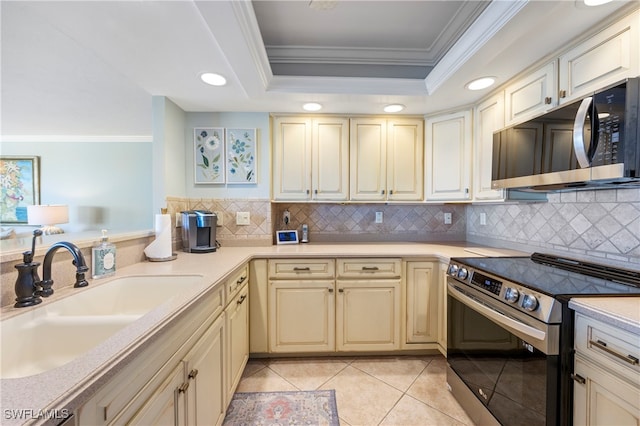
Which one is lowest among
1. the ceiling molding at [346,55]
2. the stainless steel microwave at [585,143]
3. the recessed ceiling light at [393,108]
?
the stainless steel microwave at [585,143]

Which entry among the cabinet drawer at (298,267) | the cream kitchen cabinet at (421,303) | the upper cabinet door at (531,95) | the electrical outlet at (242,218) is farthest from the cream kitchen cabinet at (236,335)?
the upper cabinet door at (531,95)

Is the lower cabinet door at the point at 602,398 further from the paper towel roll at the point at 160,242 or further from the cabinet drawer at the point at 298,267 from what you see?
the paper towel roll at the point at 160,242

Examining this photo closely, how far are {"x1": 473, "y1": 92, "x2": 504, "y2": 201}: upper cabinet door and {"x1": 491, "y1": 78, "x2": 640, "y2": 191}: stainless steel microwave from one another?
1.46 ft

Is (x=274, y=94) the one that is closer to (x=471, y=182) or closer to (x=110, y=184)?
(x=471, y=182)

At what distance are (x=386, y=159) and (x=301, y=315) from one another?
5.15 ft

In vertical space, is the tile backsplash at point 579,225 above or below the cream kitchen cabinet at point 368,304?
above

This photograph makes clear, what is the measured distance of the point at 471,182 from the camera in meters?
2.18

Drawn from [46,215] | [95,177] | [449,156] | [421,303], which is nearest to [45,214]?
[46,215]

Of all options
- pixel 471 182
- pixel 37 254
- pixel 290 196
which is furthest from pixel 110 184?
pixel 471 182

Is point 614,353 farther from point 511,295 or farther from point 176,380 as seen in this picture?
point 176,380

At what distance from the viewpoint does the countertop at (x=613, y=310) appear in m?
0.82

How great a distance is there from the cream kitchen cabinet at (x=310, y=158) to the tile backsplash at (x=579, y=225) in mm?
1372

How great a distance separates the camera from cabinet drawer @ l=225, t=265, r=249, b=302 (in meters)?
1.56

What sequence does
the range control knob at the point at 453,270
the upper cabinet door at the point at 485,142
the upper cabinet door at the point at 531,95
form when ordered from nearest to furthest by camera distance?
the upper cabinet door at the point at 531,95, the range control knob at the point at 453,270, the upper cabinet door at the point at 485,142
